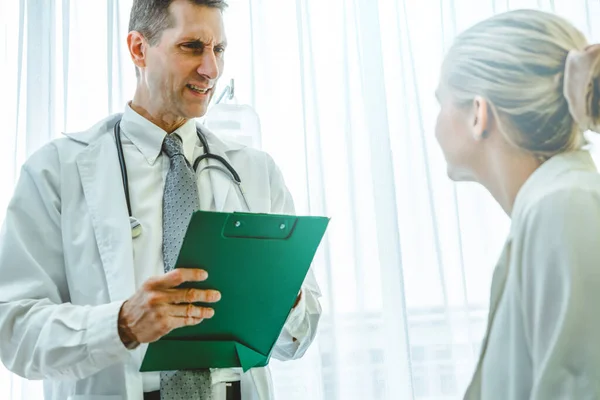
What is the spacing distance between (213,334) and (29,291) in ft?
1.26

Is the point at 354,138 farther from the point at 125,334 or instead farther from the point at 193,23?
the point at 125,334

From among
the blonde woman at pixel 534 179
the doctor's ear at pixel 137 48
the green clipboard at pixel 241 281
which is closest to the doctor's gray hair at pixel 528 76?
the blonde woman at pixel 534 179

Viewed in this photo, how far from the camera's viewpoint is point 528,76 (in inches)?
35.5

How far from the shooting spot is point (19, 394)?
1.93 meters

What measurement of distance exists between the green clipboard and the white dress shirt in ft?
0.36

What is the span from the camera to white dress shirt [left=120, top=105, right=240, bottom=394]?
4.49ft

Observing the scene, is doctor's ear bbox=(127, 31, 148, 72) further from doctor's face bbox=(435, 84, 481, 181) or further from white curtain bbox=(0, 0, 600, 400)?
doctor's face bbox=(435, 84, 481, 181)

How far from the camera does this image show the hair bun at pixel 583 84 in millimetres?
876

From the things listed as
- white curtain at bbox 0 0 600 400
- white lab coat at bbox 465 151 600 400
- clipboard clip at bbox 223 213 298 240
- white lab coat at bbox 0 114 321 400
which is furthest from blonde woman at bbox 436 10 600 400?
white curtain at bbox 0 0 600 400

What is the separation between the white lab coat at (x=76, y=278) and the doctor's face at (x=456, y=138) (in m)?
0.54

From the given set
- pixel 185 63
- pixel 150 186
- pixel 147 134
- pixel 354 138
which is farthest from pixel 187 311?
pixel 354 138

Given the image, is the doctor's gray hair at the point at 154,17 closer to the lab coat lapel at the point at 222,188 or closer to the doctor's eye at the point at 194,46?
the doctor's eye at the point at 194,46

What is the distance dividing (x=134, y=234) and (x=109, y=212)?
2.9 inches

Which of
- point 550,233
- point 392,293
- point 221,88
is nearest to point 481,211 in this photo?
point 392,293
